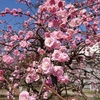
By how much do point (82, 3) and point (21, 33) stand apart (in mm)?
1964

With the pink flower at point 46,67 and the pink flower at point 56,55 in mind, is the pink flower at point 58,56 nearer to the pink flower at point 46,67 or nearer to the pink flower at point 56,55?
the pink flower at point 56,55

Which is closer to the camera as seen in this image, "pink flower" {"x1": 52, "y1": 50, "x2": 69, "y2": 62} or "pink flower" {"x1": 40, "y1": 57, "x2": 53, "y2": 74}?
"pink flower" {"x1": 40, "y1": 57, "x2": 53, "y2": 74}

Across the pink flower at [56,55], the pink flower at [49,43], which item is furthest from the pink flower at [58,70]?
the pink flower at [49,43]

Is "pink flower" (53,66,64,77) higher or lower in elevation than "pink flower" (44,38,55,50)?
lower

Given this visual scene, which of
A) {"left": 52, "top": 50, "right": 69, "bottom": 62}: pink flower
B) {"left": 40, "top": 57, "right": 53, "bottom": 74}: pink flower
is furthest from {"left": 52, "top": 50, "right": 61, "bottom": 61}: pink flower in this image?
{"left": 40, "top": 57, "right": 53, "bottom": 74}: pink flower

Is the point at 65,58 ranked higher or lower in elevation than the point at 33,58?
lower

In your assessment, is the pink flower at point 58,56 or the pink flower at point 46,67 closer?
the pink flower at point 46,67

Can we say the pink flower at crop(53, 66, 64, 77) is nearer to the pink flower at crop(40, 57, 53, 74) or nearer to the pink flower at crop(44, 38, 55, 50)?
the pink flower at crop(40, 57, 53, 74)

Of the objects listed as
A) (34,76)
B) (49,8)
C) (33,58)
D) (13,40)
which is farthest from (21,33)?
(34,76)

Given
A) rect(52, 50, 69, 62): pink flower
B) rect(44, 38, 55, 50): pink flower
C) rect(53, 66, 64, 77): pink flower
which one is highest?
rect(44, 38, 55, 50): pink flower

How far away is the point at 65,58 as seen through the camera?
6.47 ft

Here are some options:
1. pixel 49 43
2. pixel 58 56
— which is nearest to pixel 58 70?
pixel 58 56

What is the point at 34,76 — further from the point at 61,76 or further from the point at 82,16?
the point at 82,16

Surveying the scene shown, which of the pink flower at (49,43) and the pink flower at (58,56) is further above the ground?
the pink flower at (49,43)
